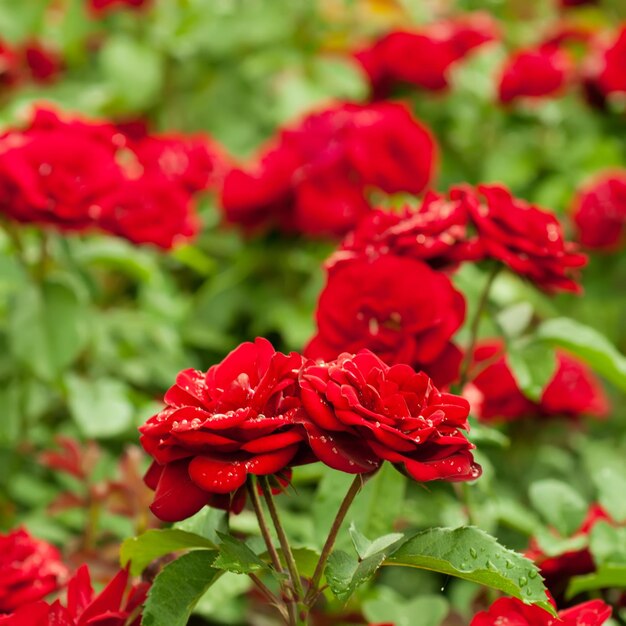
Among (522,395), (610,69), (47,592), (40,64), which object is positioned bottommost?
(522,395)

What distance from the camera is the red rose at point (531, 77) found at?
2250 millimetres

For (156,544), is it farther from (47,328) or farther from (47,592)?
(47,328)

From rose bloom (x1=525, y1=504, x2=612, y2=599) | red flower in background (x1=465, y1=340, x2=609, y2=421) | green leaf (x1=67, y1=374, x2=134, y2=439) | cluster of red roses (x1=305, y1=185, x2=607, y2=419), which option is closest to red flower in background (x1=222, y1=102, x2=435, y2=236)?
red flower in background (x1=465, y1=340, x2=609, y2=421)

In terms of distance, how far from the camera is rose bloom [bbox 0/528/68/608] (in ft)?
3.03

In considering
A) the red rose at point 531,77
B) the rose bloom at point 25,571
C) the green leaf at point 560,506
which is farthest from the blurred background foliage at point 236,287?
the rose bloom at point 25,571

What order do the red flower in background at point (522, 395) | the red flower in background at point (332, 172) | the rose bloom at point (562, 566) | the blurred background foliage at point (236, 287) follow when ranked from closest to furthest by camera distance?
the rose bloom at point (562, 566) → the blurred background foliage at point (236, 287) → the red flower in background at point (522, 395) → the red flower in background at point (332, 172)

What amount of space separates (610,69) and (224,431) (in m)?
→ 1.86

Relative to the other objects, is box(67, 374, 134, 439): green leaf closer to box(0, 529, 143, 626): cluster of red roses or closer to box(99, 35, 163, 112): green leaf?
box(0, 529, 143, 626): cluster of red roses

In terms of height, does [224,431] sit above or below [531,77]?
above

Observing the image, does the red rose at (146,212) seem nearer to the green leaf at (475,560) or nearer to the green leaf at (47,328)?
the green leaf at (47,328)

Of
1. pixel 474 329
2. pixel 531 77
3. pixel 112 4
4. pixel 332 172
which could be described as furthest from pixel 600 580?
pixel 112 4

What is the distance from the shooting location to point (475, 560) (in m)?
0.80

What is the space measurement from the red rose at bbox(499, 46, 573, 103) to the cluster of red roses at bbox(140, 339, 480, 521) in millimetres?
1590

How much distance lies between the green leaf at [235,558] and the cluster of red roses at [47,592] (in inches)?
4.9
